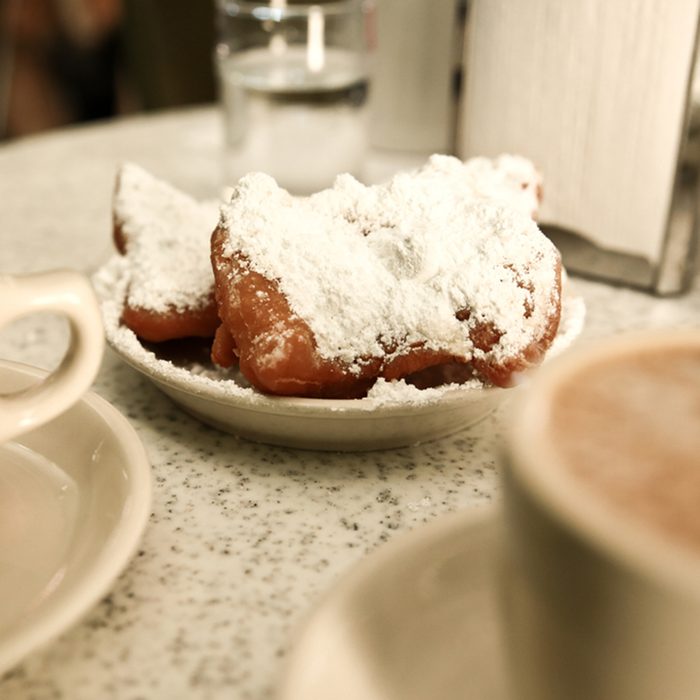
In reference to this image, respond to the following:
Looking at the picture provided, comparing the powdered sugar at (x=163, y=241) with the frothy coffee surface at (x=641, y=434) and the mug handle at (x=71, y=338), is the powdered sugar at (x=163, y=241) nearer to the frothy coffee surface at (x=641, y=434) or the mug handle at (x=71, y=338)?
the mug handle at (x=71, y=338)

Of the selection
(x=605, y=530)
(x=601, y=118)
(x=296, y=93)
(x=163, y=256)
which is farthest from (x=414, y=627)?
(x=296, y=93)

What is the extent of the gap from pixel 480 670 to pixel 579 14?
604mm

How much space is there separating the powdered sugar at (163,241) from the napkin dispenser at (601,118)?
0.30 metres

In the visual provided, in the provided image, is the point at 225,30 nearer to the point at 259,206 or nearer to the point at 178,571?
the point at 259,206

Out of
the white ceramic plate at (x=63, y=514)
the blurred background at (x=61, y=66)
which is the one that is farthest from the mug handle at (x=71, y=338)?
the blurred background at (x=61, y=66)

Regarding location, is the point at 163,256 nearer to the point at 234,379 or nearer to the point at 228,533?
the point at 234,379

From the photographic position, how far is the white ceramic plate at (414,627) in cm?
32

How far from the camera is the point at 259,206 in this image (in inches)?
22.3

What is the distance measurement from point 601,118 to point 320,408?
17.5 inches

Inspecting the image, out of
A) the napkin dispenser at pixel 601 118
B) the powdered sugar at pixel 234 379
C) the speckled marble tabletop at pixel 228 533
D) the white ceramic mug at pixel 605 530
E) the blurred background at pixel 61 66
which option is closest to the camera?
the white ceramic mug at pixel 605 530

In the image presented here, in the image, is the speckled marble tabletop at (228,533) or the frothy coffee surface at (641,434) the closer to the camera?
the frothy coffee surface at (641,434)

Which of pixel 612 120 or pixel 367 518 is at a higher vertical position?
pixel 612 120

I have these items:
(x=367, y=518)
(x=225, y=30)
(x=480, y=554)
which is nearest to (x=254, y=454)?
(x=367, y=518)

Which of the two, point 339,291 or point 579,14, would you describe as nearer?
point 339,291
